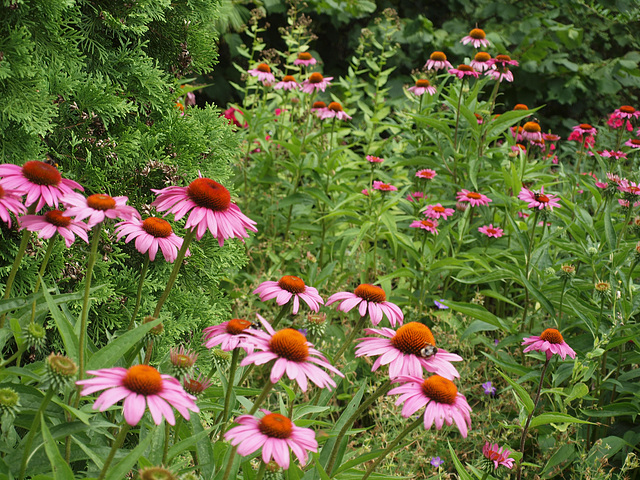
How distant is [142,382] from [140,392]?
17mm

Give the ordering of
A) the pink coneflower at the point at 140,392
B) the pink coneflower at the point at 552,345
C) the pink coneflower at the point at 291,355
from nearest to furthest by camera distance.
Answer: the pink coneflower at the point at 140,392 < the pink coneflower at the point at 291,355 < the pink coneflower at the point at 552,345

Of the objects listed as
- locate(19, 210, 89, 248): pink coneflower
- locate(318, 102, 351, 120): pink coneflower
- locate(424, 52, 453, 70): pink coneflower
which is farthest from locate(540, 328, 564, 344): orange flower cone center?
locate(424, 52, 453, 70): pink coneflower

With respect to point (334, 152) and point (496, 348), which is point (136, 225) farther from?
point (334, 152)

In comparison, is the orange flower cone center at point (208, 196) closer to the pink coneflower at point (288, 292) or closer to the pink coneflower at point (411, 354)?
the pink coneflower at point (288, 292)

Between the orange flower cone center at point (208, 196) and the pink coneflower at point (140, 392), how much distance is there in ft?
1.41

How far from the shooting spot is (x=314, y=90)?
143 inches

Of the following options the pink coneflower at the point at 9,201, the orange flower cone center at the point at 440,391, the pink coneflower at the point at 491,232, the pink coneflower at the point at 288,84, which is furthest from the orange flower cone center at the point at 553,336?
the pink coneflower at the point at 288,84

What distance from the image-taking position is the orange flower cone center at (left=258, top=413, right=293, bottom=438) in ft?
3.01

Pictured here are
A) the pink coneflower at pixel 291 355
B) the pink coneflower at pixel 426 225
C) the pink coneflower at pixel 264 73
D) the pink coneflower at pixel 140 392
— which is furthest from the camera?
the pink coneflower at pixel 264 73

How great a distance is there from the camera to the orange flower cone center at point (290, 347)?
3.27 feet

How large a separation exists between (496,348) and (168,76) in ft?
5.45

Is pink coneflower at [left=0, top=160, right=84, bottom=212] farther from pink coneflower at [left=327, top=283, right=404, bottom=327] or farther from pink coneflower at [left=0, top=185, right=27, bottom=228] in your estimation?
pink coneflower at [left=327, top=283, right=404, bottom=327]

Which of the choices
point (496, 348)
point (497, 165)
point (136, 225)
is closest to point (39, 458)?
point (136, 225)

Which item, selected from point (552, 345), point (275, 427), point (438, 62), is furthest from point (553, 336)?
point (438, 62)
